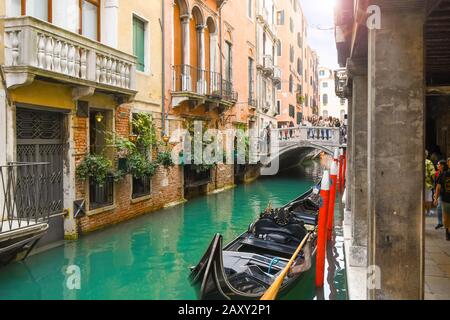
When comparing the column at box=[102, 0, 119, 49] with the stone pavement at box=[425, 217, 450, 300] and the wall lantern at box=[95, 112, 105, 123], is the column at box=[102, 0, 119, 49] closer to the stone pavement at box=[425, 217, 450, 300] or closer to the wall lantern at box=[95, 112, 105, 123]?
the wall lantern at box=[95, 112, 105, 123]

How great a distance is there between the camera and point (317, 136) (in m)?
20.1

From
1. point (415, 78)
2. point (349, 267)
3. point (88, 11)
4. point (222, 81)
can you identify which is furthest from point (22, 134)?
point (222, 81)

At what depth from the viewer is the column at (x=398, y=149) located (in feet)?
8.52

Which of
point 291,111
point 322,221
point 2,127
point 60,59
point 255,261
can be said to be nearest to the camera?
point 322,221

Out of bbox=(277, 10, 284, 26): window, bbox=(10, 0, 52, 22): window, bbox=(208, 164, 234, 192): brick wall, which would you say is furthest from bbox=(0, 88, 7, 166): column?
bbox=(277, 10, 284, 26): window

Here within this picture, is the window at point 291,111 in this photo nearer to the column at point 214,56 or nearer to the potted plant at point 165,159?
the column at point 214,56

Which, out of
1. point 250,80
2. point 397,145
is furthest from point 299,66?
point 397,145

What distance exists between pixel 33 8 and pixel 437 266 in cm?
670

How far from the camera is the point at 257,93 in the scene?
2103cm

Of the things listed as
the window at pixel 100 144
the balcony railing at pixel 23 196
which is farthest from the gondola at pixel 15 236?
the window at pixel 100 144

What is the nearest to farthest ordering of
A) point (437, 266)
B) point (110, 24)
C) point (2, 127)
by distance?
point (437, 266) < point (2, 127) < point (110, 24)

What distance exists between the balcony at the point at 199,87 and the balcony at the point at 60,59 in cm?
287

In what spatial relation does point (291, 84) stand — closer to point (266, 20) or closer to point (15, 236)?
point (266, 20)

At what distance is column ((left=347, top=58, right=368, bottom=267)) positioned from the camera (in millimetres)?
5316
